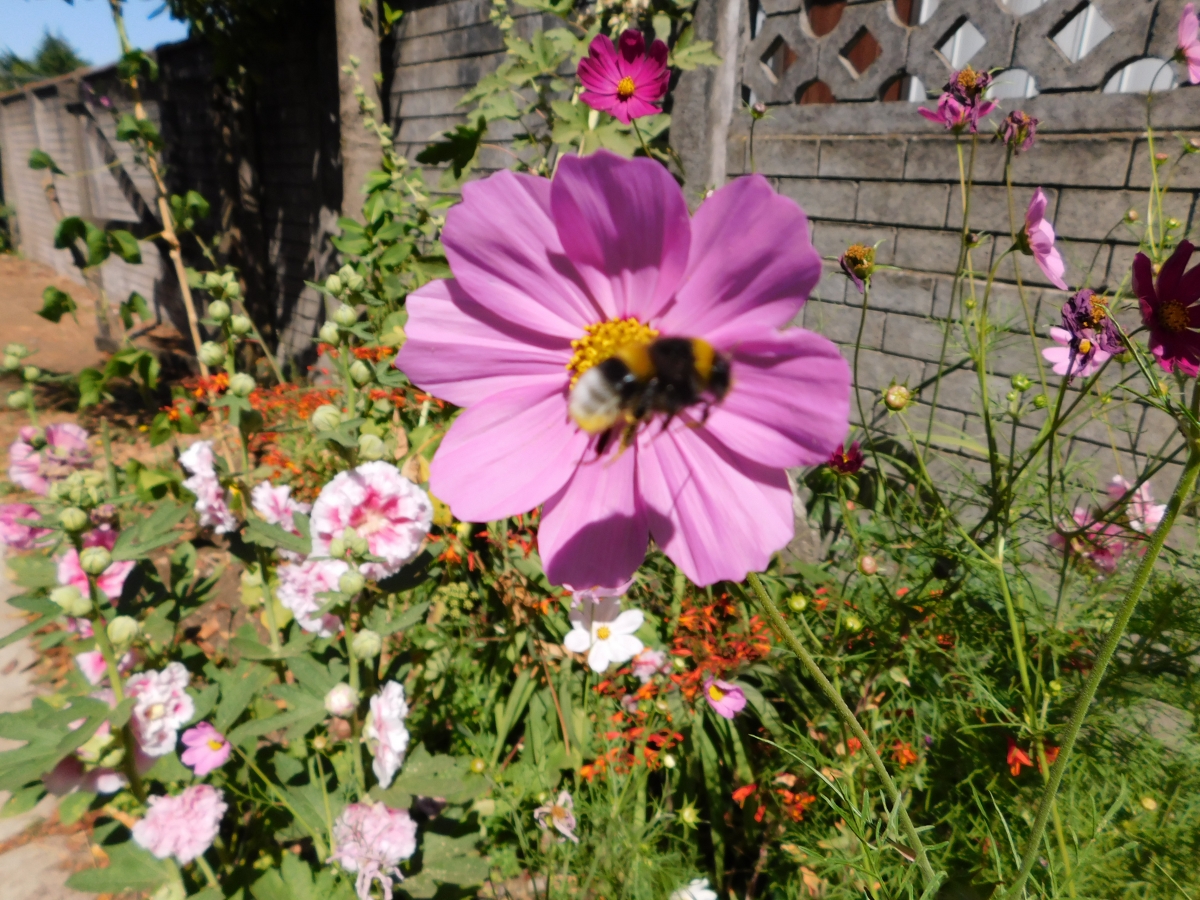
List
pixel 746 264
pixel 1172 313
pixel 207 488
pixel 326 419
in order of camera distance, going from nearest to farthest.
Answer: pixel 746 264 → pixel 1172 313 → pixel 326 419 → pixel 207 488

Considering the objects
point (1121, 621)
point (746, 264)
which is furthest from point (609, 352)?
point (1121, 621)

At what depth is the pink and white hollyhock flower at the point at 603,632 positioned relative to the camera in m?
1.24

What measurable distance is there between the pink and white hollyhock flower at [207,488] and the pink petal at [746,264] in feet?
Answer: 2.86

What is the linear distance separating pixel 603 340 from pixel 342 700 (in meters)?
0.71

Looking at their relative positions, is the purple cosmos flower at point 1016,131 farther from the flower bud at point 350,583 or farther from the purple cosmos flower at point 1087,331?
the flower bud at point 350,583

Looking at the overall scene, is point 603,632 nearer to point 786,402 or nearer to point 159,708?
point 159,708

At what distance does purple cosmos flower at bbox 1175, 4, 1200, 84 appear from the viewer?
1.03 meters

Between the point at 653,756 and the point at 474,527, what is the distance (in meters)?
0.68

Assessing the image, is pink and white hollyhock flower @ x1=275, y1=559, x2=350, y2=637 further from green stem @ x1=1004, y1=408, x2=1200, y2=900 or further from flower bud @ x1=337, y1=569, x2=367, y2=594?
green stem @ x1=1004, y1=408, x2=1200, y2=900

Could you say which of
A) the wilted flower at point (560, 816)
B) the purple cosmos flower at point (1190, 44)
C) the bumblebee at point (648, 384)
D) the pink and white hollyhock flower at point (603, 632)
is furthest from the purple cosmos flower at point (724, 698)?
the purple cosmos flower at point (1190, 44)

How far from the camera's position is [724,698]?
1250mm

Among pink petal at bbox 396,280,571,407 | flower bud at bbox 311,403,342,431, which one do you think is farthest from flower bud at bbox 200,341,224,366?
pink petal at bbox 396,280,571,407

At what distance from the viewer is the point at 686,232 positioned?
0.46 m

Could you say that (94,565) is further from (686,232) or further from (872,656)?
(872,656)
